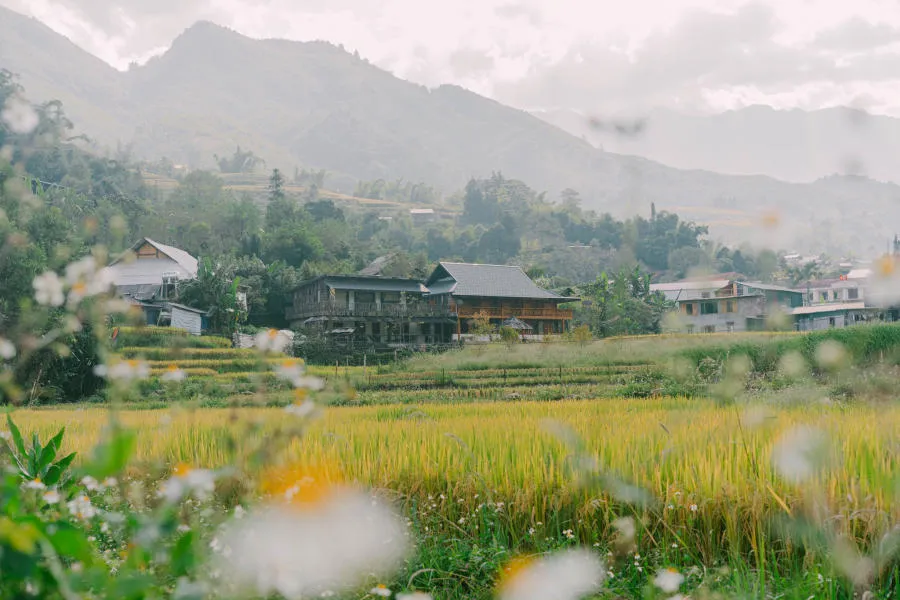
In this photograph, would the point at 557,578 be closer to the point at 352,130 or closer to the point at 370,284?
the point at 370,284

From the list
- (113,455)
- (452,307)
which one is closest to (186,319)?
(452,307)

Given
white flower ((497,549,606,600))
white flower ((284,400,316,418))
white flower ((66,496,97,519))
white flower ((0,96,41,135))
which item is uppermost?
white flower ((0,96,41,135))

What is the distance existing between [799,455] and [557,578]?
4.18ft

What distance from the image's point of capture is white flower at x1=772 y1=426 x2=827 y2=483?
7.94ft

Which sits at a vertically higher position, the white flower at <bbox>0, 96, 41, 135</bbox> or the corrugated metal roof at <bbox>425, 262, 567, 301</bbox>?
the white flower at <bbox>0, 96, 41, 135</bbox>

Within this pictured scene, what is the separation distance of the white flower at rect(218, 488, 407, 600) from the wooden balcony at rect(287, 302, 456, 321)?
797 cm

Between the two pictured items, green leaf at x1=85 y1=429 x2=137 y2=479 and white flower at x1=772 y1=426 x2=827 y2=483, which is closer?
green leaf at x1=85 y1=429 x2=137 y2=479

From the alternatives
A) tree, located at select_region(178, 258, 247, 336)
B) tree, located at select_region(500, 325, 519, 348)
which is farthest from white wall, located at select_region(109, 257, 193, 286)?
tree, located at select_region(500, 325, 519, 348)

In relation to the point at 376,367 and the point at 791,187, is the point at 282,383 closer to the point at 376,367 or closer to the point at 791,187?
the point at 376,367

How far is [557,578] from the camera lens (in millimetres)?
1895

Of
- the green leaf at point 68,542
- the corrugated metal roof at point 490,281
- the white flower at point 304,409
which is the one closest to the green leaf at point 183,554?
the green leaf at point 68,542

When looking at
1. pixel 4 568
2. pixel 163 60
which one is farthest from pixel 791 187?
pixel 163 60

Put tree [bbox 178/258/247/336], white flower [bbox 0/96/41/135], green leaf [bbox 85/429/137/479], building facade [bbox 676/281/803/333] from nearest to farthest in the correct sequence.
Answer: green leaf [bbox 85/429/137/479]
tree [bbox 178/258/247/336]
building facade [bbox 676/281/803/333]
white flower [bbox 0/96/41/135]

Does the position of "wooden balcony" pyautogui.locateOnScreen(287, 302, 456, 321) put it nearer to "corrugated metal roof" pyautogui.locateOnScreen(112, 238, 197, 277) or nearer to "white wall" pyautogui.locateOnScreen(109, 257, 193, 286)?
"white wall" pyautogui.locateOnScreen(109, 257, 193, 286)
